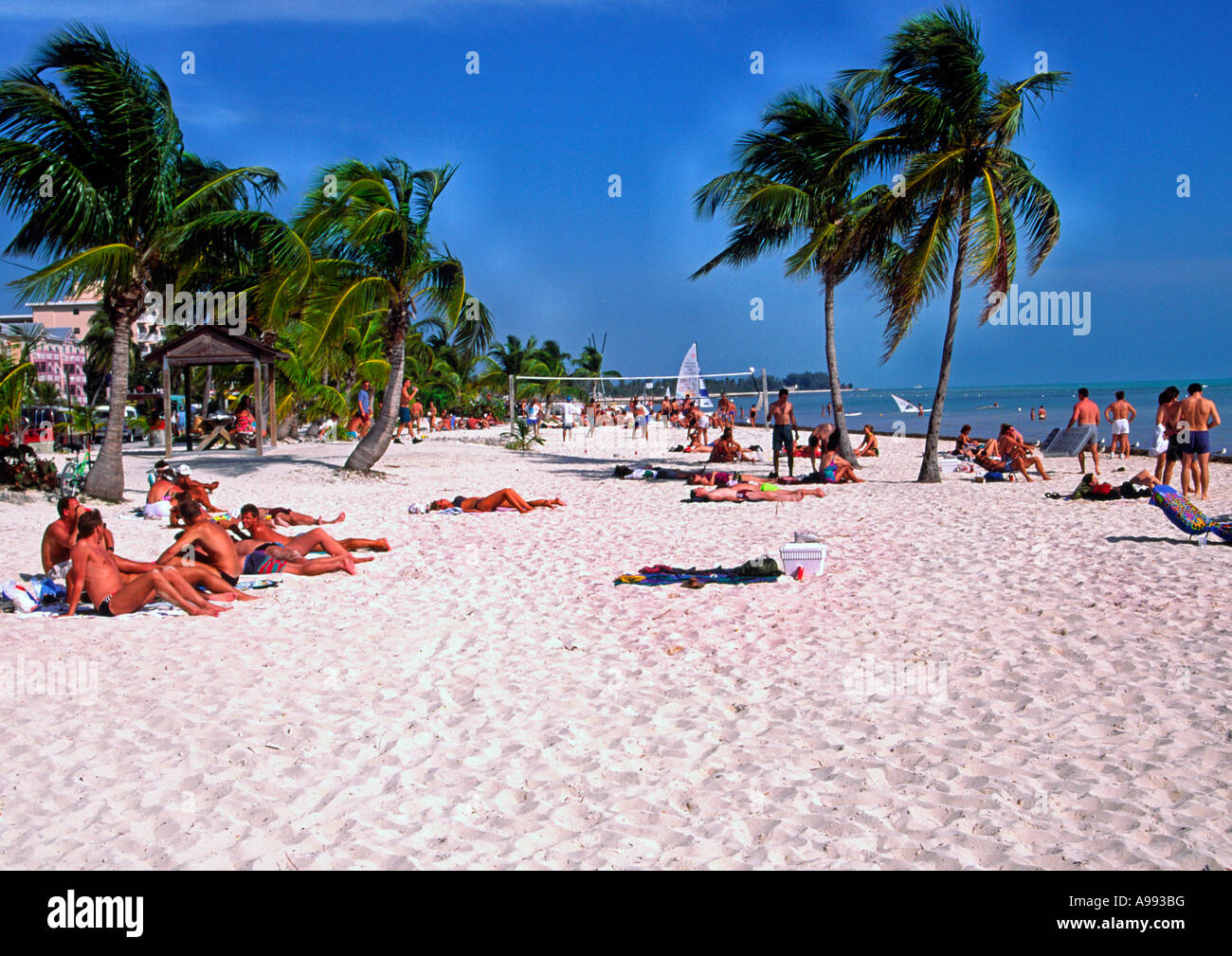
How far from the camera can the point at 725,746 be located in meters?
3.86

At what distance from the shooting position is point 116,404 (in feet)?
38.1

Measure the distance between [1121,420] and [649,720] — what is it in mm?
17560

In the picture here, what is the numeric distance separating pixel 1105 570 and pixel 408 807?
5877 mm

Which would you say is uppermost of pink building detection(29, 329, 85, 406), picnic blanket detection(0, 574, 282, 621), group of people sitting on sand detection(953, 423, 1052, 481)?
pink building detection(29, 329, 85, 406)

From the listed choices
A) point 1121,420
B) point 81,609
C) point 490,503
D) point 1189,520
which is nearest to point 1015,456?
point 1121,420

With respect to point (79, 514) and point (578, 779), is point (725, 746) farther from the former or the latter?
point (79, 514)

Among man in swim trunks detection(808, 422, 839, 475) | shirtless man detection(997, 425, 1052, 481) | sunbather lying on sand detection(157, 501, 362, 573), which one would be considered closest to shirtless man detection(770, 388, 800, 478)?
man in swim trunks detection(808, 422, 839, 475)

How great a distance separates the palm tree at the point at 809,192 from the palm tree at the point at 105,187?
8.48 m

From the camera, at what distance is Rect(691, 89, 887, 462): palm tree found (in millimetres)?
15180

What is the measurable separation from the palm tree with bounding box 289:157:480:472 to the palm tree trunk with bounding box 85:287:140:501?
273 centimetres

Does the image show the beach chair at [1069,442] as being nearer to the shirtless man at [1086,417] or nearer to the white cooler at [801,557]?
the shirtless man at [1086,417]
